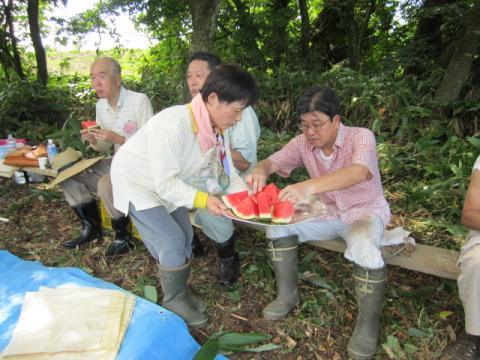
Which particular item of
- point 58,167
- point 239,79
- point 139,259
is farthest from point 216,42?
point 239,79

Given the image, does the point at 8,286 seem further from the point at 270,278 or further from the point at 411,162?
the point at 411,162

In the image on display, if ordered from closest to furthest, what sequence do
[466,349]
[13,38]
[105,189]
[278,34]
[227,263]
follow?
[466,349]
[227,263]
[105,189]
[278,34]
[13,38]

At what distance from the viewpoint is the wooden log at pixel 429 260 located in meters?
2.53

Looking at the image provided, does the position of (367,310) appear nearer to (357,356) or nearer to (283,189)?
(357,356)

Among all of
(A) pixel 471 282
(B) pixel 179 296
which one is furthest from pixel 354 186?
(B) pixel 179 296

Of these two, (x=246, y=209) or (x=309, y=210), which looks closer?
(x=246, y=209)

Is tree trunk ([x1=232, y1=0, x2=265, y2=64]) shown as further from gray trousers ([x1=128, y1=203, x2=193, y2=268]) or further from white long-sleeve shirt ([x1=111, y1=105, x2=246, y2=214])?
gray trousers ([x1=128, y1=203, x2=193, y2=268])

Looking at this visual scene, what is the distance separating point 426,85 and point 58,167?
496cm

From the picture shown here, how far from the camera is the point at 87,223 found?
3975 millimetres

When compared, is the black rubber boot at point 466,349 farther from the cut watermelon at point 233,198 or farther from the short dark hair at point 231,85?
the short dark hair at point 231,85

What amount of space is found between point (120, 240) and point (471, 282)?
119 inches

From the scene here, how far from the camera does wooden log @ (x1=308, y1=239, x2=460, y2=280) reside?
2.53 metres

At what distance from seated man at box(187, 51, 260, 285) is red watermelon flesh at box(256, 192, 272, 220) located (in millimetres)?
647

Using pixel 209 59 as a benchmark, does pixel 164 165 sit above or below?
below
